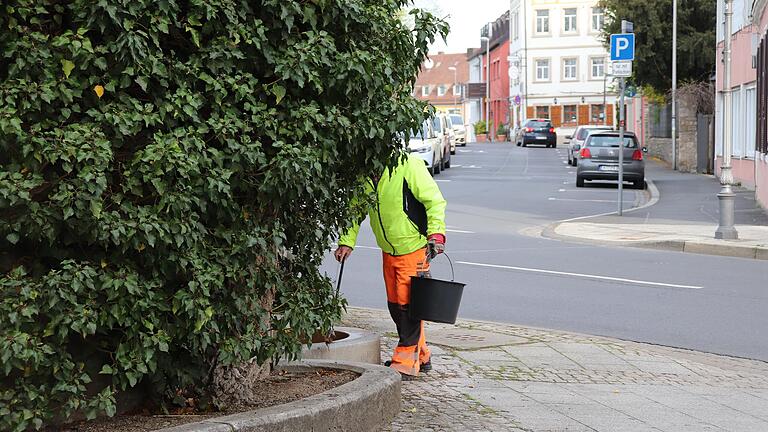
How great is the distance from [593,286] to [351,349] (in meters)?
6.15

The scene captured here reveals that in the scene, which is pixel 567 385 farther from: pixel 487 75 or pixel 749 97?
pixel 487 75

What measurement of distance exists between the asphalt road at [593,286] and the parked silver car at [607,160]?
9687 mm

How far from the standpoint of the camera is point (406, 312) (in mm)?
7629

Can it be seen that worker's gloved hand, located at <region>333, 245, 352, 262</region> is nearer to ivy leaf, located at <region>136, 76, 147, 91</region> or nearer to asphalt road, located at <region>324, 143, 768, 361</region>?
ivy leaf, located at <region>136, 76, 147, 91</region>

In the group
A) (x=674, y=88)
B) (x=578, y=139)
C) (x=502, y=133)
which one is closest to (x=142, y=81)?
(x=674, y=88)

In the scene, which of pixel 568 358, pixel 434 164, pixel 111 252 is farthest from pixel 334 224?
pixel 434 164

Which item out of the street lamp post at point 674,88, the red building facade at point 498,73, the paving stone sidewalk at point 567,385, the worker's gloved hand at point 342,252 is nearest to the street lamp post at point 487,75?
the red building facade at point 498,73

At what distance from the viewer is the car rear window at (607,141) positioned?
32.5 meters

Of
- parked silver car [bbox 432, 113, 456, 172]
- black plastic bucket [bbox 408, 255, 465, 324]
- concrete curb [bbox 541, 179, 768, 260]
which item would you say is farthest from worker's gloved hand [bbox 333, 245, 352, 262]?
parked silver car [bbox 432, 113, 456, 172]

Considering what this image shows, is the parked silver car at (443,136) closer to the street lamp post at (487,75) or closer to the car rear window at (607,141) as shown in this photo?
the car rear window at (607,141)

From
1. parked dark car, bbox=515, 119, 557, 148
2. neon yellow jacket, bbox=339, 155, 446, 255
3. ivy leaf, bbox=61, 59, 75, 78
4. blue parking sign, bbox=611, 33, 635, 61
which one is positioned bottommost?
parked dark car, bbox=515, 119, 557, 148

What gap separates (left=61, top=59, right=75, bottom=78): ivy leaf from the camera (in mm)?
4625

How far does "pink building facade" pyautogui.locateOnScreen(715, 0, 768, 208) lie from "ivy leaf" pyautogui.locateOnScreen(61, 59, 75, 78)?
20452 millimetres

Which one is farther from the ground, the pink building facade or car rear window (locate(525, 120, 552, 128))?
the pink building facade
